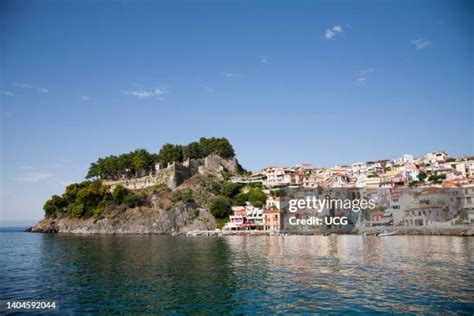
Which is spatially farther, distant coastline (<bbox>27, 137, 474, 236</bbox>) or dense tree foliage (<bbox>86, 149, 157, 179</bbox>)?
dense tree foliage (<bbox>86, 149, 157, 179</bbox>)

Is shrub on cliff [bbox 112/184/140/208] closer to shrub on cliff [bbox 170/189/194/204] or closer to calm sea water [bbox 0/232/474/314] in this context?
shrub on cliff [bbox 170/189/194/204]

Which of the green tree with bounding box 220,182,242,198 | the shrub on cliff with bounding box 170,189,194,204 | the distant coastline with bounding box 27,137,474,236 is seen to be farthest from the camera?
the green tree with bounding box 220,182,242,198

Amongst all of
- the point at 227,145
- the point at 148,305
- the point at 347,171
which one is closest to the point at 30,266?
the point at 148,305

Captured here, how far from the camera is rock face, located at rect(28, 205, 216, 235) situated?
278 ft

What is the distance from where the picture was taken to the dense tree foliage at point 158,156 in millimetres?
102625

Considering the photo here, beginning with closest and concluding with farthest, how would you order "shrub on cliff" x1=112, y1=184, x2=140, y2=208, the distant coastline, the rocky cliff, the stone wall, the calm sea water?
1. the calm sea water
2. the distant coastline
3. the rocky cliff
4. "shrub on cliff" x1=112, y1=184, x2=140, y2=208
5. the stone wall

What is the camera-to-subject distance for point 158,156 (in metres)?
105

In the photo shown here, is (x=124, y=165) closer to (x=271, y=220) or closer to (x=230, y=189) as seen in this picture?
(x=230, y=189)

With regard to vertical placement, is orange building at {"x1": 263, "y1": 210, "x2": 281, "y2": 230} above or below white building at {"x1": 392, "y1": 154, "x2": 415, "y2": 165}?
below

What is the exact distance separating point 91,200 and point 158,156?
21265 mm

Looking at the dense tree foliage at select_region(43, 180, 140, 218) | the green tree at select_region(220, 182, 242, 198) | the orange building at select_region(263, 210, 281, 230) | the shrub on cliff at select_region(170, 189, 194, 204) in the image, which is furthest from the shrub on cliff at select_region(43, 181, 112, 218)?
the orange building at select_region(263, 210, 281, 230)

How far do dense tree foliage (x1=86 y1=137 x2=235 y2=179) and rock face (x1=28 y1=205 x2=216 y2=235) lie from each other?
59.3 feet

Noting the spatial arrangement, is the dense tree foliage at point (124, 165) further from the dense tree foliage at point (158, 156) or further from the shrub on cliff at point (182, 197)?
the shrub on cliff at point (182, 197)

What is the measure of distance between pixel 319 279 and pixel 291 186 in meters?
81.2
